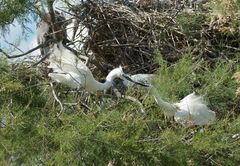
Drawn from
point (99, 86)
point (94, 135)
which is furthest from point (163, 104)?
point (94, 135)

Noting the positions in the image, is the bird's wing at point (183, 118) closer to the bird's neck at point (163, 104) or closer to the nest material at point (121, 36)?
the bird's neck at point (163, 104)

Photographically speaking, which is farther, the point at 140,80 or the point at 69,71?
the point at 140,80

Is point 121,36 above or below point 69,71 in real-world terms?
below

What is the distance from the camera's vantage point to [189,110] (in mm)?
1959

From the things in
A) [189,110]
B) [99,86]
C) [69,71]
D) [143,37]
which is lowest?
[143,37]

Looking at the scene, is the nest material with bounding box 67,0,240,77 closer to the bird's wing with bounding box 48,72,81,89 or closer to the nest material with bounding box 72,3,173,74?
the nest material with bounding box 72,3,173,74

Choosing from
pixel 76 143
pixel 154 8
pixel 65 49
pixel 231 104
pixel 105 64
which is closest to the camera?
pixel 76 143

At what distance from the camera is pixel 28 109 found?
175cm

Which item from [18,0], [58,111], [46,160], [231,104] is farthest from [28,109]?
[231,104]

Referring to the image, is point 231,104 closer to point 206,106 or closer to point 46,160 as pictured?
point 206,106

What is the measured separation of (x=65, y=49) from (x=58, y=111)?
0.84 feet

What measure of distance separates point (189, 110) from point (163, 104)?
Result: 0.34 feet

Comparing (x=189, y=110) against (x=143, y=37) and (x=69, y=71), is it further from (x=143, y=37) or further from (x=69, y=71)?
(x=143, y=37)

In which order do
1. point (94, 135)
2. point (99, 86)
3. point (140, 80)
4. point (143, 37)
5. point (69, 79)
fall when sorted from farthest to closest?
point (143, 37) → point (140, 80) → point (99, 86) → point (69, 79) → point (94, 135)
